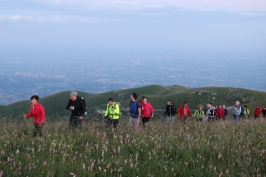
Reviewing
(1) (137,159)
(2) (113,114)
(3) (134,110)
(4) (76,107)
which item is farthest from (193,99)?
(1) (137,159)

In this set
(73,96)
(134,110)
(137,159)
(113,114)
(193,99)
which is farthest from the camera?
(193,99)

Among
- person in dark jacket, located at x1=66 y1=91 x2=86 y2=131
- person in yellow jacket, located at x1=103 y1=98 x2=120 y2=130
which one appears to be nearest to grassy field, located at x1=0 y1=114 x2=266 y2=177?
person in dark jacket, located at x1=66 y1=91 x2=86 y2=131

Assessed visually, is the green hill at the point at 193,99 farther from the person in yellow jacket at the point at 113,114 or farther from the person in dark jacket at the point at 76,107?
the person in dark jacket at the point at 76,107

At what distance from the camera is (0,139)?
7.55 meters

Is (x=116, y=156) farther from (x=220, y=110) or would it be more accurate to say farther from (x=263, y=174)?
(x=220, y=110)

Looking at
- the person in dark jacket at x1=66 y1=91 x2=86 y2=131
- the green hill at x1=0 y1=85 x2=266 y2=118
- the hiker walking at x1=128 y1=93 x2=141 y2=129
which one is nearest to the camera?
the person in dark jacket at x1=66 y1=91 x2=86 y2=131

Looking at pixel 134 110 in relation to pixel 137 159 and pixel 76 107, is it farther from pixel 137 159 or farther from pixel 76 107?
pixel 137 159

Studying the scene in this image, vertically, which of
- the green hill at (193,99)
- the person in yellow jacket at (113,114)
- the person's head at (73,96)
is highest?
the person's head at (73,96)

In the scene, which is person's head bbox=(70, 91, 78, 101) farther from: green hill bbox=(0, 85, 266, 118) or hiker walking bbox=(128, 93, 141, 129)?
green hill bbox=(0, 85, 266, 118)

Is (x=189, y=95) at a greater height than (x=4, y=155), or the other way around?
(x=4, y=155)

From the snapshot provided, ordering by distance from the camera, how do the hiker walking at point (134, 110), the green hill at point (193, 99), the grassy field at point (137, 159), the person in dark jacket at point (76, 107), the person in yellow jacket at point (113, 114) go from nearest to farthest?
the grassy field at point (137, 159) → the person in dark jacket at point (76, 107) → the person in yellow jacket at point (113, 114) → the hiker walking at point (134, 110) → the green hill at point (193, 99)

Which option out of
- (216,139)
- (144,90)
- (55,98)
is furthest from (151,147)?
(144,90)

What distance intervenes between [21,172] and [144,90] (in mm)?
88878

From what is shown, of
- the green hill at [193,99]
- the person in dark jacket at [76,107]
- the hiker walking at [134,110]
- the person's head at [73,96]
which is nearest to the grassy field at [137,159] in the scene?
the person in dark jacket at [76,107]
